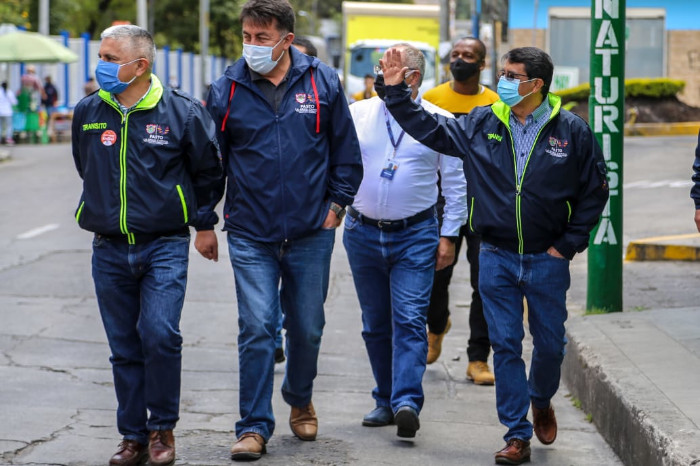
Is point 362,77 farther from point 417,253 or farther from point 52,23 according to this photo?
point 417,253

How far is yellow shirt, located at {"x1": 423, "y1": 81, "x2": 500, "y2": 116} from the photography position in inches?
297

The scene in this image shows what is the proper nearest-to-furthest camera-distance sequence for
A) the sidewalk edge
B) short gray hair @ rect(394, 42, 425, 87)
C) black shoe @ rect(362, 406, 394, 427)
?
the sidewalk edge < short gray hair @ rect(394, 42, 425, 87) < black shoe @ rect(362, 406, 394, 427)

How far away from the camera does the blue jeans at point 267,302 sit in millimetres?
5688

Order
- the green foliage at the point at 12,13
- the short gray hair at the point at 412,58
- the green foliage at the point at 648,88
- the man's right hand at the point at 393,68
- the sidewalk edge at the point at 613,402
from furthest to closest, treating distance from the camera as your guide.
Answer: the green foliage at the point at 12,13, the green foliage at the point at 648,88, the short gray hair at the point at 412,58, the man's right hand at the point at 393,68, the sidewalk edge at the point at 613,402

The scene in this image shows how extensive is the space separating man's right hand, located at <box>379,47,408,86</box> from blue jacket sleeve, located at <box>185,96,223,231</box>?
0.82 metres

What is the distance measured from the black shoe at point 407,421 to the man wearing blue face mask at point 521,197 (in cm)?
41

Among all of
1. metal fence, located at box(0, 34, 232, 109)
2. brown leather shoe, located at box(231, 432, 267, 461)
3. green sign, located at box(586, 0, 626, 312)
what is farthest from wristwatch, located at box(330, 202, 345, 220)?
metal fence, located at box(0, 34, 232, 109)

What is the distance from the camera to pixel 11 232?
14.9 metres

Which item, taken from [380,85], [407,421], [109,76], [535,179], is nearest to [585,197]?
[535,179]

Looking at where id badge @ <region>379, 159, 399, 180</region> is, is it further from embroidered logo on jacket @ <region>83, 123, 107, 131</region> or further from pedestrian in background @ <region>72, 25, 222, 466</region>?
embroidered logo on jacket @ <region>83, 123, 107, 131</region>

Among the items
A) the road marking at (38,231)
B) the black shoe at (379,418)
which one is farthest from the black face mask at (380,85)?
the road marking at (38,231)

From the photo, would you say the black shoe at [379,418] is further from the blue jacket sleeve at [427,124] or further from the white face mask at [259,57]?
the white face mask at [259,57]

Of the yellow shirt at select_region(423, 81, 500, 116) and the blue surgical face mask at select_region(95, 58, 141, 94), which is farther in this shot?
the yellow shirt at select_region(423, 81, 500, 116)

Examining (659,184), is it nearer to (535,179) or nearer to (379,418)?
(379,418)
